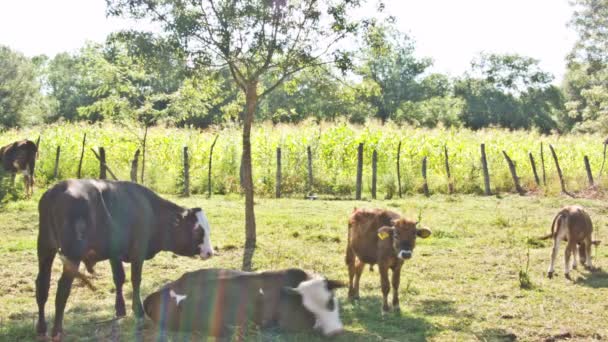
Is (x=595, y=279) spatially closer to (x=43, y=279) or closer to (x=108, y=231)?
(x=108, y=231)

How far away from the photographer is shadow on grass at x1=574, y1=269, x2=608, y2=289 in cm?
986

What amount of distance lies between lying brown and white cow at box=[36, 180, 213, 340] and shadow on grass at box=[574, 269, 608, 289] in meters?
5.66

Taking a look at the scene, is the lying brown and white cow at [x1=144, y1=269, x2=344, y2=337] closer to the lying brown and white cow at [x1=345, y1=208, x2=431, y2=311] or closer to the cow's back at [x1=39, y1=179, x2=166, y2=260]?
the cow's back at [x1=39, y1=179, x2=166, y2=260]

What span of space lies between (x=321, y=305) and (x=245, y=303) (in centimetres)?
79

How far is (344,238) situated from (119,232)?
22.6 ft

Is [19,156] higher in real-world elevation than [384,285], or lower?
higher

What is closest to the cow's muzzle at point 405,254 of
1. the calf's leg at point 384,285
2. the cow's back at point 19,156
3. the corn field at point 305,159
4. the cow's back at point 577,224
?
the calf's leg at point 384,285

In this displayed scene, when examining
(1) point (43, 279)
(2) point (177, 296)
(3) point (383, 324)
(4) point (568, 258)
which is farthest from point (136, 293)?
(4) point (568, 258)

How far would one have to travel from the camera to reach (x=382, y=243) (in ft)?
26.8

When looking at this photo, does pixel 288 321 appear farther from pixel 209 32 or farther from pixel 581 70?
pixel 581 70

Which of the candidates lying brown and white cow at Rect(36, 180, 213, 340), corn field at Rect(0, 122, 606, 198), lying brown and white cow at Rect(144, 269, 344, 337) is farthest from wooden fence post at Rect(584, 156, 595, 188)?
lying brown and white cow at Rect(144, 269, 344, 337)

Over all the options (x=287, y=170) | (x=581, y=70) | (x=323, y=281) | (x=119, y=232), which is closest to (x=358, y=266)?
(x=323, y=281)

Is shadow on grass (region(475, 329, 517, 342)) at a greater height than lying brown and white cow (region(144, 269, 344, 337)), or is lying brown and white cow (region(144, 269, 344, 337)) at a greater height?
lying brown and white cow (region(144, 269, 344, 337))

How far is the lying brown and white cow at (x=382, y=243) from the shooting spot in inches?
302
